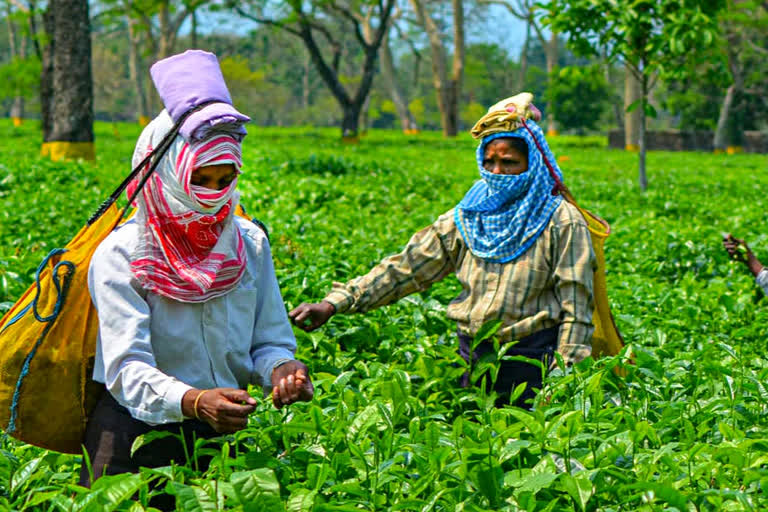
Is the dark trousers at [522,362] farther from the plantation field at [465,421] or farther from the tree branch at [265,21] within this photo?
the tree branch at [265,21]

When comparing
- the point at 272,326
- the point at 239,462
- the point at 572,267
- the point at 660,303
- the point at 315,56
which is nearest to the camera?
the point at 239,462

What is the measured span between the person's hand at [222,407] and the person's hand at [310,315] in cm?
102

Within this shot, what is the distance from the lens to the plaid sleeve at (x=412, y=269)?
11.1ft

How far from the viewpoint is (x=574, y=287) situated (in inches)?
122

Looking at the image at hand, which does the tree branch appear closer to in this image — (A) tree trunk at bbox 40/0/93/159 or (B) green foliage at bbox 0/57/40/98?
(B) green foliage at bbox 0/57/40/98

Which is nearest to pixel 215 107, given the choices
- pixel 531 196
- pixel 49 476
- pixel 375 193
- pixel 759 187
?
pixel 49 476

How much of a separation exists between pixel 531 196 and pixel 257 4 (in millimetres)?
22824

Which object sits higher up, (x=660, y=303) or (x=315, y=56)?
(x=315, y=56)

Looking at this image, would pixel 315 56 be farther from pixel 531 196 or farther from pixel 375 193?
pixel 531 196

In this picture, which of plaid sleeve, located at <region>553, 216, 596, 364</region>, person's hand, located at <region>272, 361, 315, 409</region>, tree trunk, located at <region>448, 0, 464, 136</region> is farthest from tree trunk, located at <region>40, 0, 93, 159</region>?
tree trunk, located at <region>448, 0, 464, 136</region>

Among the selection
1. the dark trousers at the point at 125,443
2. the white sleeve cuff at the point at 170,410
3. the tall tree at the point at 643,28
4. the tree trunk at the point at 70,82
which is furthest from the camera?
the tree trunk at the point at 70,82

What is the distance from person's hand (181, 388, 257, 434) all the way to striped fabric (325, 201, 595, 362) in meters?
1.24

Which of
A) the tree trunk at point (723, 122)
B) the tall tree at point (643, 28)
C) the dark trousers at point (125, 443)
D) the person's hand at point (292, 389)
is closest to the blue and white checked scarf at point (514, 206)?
the person's hand at point (292, 389)

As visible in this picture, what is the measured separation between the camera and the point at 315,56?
2195cm
